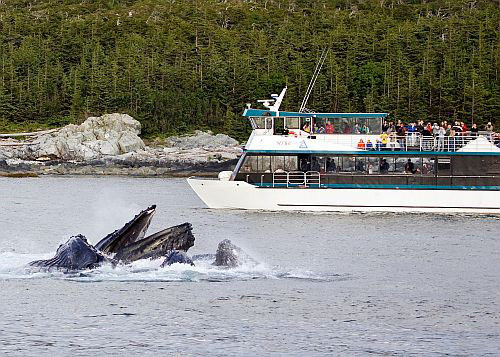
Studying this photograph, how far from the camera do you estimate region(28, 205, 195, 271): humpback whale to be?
31.5 meters

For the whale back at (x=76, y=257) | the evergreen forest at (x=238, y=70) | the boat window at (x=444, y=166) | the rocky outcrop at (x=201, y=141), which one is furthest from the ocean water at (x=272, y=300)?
the evergreen forest at (x=238, y=70)

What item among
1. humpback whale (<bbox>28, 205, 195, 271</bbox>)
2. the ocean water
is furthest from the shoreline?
humpback whale (<bbox>28, 205, 195, 271</bbox>)

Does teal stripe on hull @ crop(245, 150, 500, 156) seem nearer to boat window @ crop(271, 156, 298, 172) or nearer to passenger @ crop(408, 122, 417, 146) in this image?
boat window @ crop(271, 156, 298, 172)

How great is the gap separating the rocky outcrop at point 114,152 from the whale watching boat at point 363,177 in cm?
5193

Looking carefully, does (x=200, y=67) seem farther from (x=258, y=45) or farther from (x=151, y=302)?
(x=151, y=302)

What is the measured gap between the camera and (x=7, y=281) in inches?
1273

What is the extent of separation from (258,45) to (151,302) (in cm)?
13432

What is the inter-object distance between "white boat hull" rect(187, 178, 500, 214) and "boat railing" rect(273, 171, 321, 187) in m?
0.40

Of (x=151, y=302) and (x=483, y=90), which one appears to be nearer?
(x=151, y=302)

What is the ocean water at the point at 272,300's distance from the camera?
24.9m

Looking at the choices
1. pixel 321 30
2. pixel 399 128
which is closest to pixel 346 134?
pixel 399 128

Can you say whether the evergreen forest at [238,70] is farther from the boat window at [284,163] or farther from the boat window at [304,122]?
the boat window at [284,163]

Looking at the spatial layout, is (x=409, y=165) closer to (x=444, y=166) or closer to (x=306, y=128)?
(x=444, y=166)

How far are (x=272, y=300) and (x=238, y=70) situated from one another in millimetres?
119695
